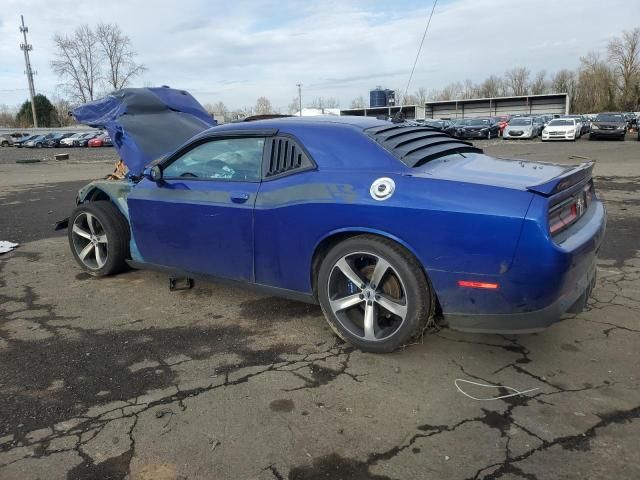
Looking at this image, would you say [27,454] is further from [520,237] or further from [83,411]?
[520,237]

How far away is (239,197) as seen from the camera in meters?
3.83

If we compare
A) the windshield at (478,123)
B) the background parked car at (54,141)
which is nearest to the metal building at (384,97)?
the windshield at (478,123)

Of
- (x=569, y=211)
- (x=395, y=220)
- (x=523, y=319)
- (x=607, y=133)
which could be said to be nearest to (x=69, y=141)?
(x=607, y=133)

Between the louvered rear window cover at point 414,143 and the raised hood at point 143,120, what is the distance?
2.81m

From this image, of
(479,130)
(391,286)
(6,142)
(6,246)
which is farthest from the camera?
(6,142)

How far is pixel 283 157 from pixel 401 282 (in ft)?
4.21

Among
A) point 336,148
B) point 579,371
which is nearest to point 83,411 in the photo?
point 336,148

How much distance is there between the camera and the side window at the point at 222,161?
390 cm

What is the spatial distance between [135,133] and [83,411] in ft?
11.7

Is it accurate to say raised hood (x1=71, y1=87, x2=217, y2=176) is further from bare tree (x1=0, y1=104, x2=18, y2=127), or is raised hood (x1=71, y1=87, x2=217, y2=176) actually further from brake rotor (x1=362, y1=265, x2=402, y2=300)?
bare tree (x1=0, y1=104, x2=18, y2=127)

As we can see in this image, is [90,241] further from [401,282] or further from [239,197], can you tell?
[401,282]

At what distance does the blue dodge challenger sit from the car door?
0.01 m

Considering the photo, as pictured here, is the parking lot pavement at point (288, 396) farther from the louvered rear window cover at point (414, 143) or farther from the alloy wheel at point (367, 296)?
the louvered rear window cover at point (414, 143)

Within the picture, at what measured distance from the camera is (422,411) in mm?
2801
